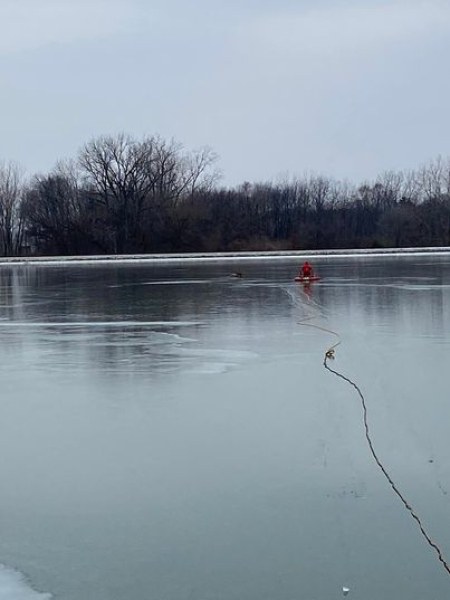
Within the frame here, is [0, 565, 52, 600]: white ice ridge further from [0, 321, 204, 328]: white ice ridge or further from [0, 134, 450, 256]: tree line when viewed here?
[0, 134, 450, 256]: tree line

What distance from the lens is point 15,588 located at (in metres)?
5.21

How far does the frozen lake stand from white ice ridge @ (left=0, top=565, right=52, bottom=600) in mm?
13

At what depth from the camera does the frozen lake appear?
5.36 metres

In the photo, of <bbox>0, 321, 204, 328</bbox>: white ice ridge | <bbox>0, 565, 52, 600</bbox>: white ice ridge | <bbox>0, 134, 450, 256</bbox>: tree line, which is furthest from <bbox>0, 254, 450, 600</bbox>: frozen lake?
<bbox>0, 134, 450, 256</bbox>: tree line

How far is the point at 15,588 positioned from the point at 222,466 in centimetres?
265

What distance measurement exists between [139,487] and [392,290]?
2024cm

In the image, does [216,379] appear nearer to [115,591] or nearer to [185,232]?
[115,591]

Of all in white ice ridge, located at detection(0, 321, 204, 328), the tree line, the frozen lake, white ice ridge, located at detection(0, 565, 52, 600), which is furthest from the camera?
the tree line

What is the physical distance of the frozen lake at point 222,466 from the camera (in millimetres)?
5359

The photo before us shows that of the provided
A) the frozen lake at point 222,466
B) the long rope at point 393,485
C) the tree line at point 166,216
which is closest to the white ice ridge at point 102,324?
the frozen lake at point 222,466

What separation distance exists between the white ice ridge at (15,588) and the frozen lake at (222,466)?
1 cm

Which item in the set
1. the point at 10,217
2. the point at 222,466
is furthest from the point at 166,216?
the point at 222,466

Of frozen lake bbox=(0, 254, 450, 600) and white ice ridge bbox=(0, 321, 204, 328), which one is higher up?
white ice ridge bbox=(0, 321, 204, 328)

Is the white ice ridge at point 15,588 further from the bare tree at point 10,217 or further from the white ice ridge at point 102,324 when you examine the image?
the bare tree at point 10,217
